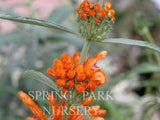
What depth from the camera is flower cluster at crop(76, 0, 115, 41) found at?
1.90 ft

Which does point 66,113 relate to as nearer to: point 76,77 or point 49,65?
point 76,77

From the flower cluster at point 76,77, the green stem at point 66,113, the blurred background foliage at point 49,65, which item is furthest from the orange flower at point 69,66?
the blurred background foliage at point 49,65

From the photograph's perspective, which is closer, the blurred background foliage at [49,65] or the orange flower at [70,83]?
the orange flower at [70,83]

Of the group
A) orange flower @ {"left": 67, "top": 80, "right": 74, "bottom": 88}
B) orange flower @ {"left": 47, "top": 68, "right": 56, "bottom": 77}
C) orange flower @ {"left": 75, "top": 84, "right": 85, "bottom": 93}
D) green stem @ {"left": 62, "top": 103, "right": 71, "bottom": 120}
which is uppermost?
orange flower @ {"left": 47, "top": 68, "right": 56, "bottom": 77}

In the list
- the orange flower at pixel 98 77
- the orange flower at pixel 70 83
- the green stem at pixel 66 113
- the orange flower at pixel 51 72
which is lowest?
the green stem at pixel 66 113

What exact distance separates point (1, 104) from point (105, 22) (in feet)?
3.73

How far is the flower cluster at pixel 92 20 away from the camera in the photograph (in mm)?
579

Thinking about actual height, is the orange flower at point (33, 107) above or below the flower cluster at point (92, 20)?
below

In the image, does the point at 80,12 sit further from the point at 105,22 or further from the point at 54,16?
the point at 54,16

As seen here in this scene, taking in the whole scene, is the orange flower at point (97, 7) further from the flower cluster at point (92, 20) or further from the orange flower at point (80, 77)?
the orange flower at point (80, 77)

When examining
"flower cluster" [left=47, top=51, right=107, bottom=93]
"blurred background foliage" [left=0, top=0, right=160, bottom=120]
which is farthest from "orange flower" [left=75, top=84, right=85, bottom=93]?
"blurred background foliage" [left=0, top=0, right=160, bottom=120]

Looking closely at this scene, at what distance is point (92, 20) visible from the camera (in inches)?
23.1

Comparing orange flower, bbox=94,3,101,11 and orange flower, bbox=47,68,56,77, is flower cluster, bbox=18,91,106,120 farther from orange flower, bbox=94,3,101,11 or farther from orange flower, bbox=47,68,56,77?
orange flower, bbox=94,3,101,11

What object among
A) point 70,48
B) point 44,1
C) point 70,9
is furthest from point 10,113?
point 44,1
